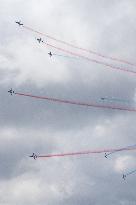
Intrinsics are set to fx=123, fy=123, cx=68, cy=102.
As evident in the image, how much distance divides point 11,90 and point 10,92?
8.03ft

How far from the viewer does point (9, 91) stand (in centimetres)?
8175

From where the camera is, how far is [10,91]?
8062 cm

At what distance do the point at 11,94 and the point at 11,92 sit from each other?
1345 mm

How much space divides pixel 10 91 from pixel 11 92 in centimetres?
254

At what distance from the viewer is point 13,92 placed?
80.2m

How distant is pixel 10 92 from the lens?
79.1 meters

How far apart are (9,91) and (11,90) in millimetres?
1880

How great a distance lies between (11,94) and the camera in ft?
257

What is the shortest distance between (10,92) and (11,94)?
1.78 meters

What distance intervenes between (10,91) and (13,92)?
90.9 inches

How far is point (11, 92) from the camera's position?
3100 inches

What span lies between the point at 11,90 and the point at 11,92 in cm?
296

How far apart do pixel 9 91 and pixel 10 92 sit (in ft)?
11.0

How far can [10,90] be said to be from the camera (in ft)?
272
